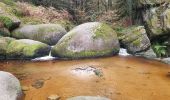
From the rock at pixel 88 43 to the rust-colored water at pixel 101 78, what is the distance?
544 millimetres

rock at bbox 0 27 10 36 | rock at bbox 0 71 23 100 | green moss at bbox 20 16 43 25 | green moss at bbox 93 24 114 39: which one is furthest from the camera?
green moss at bbox 20 16 43 25

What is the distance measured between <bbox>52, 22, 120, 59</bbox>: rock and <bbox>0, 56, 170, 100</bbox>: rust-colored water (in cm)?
54

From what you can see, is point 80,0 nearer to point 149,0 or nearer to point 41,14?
point 41,14

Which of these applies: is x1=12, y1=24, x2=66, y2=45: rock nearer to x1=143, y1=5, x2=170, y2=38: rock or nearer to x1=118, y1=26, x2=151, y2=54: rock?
x1=118, y1=26, x2=151, y2=54: rock

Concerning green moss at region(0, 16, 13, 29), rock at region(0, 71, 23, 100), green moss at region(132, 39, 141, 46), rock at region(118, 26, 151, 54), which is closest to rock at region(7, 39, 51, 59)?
green moss at region(0, 16, 13, 29)

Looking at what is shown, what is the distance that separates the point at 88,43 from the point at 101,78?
3405mm

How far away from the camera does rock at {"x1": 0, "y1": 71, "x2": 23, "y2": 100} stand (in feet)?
23.7

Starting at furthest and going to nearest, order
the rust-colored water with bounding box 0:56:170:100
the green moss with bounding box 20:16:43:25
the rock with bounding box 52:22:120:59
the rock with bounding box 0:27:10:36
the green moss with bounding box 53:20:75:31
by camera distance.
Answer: the green moss with bounding box 53:20:75:31, the green moss with bounding box 20:16:43:25, the rock with bounding box 0:27:10:36, the rock with bounding box 52:22:120:59, the rust-colored water with bounding box 0:56:170:100

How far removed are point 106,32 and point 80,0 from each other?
309 inches

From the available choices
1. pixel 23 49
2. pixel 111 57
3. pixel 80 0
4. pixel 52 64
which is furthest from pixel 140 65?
pixel 80 0

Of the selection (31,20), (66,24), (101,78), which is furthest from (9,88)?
(66,24)

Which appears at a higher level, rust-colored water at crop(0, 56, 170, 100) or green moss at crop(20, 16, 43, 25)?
green moss at crop(20, 16, 43, 25)

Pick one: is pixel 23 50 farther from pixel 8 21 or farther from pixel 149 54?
pixel 149 54

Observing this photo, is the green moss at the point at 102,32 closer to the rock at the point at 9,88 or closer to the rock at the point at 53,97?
the rock at the point at 53,97
